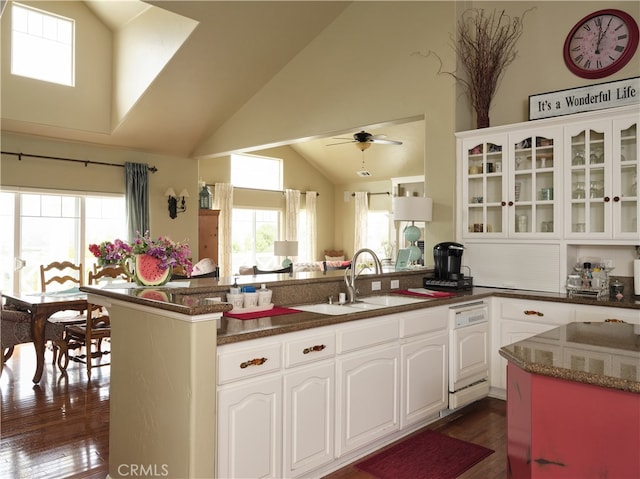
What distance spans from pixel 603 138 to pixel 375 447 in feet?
8.89

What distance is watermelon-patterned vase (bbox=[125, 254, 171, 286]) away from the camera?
2549 millimetres

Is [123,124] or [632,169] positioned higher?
Result: [123,124]

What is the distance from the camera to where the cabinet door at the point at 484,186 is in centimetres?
400

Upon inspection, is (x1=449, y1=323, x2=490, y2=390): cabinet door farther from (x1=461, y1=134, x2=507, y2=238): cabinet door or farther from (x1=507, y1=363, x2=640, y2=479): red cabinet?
(x1=507, y1=363, x2=640, y2=479): red cabinet

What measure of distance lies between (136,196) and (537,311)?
545 cm

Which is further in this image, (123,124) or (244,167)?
(244,167)

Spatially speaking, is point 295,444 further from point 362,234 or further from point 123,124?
point 362,234

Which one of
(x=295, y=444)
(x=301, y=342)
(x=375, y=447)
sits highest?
(x=301, y=342)

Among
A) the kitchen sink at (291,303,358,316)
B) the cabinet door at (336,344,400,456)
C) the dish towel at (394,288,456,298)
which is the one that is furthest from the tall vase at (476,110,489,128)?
the cabinet door at (336,344,400,456)

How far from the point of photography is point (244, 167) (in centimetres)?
979

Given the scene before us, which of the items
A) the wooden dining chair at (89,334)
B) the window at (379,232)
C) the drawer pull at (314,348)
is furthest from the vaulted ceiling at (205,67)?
the window at (379,232)

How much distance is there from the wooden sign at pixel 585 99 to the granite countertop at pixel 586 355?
2.20 metres

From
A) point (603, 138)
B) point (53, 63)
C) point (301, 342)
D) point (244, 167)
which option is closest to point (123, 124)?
point (53, 63)

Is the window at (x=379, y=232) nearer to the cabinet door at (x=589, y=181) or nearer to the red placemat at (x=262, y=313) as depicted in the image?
the cabinet door at (x=589, y=181)
